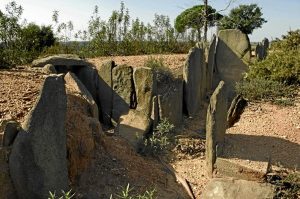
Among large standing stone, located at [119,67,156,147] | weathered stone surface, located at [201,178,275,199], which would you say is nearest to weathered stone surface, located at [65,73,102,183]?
large standing stone, located at [119,67,156,147]

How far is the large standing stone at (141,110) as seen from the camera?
20.8 feet

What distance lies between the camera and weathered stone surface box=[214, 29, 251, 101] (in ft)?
33.9

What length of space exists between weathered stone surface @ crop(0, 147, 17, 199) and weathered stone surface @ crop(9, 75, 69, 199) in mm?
42

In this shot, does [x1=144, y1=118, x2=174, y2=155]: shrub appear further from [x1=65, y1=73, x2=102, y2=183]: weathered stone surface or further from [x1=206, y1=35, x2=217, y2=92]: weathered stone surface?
[x1=206, y1=35, x2=217, y2=92]: weathered stone surface

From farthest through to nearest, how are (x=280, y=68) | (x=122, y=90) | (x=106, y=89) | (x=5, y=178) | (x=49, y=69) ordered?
(x=280, y=68), (x=106, y=89), (x=122, y=90), (x=49, y=69), (x=5, y=178)

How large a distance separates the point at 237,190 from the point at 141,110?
2.84m

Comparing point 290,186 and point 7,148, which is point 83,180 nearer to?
point 7,148

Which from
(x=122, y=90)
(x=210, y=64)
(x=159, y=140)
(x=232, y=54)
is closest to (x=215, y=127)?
(x=159, y=140)

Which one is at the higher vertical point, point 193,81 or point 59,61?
point 59,61

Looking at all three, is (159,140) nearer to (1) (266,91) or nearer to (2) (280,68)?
(1) (266,91)

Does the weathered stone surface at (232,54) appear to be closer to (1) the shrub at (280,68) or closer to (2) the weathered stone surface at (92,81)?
(1) the shrub at (280,68)

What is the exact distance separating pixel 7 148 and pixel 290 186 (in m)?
3.15

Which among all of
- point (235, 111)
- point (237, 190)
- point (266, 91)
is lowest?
point (237, 190)

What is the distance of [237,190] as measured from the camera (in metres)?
4.32
